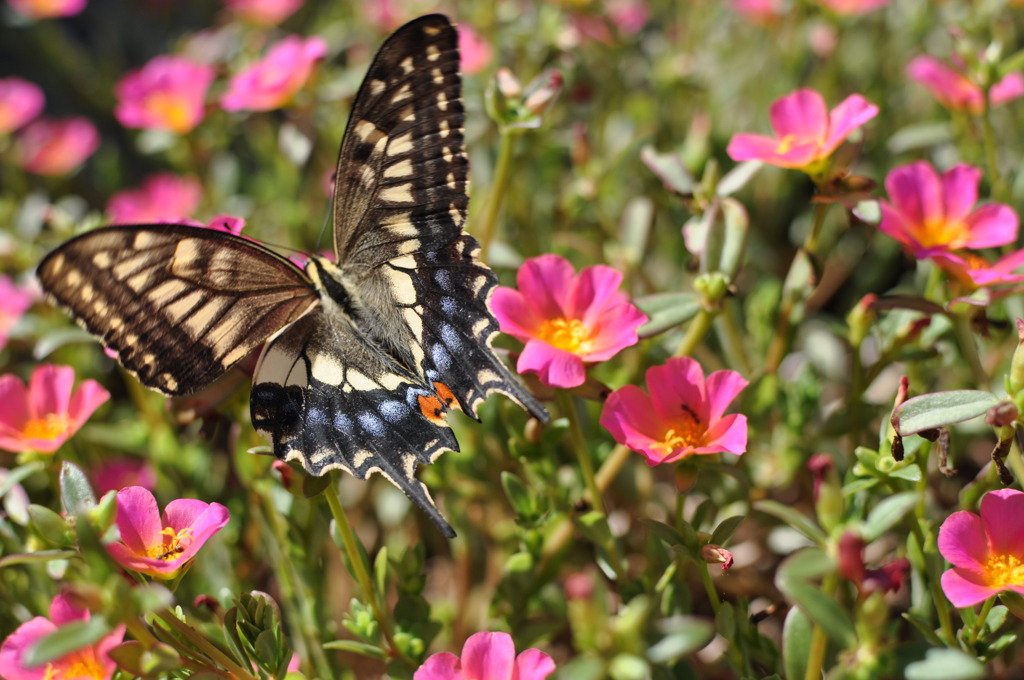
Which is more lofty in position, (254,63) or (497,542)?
(254,63)

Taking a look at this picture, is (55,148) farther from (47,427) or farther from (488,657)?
(488,657)

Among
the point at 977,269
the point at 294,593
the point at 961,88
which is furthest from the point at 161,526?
the point at 961,88

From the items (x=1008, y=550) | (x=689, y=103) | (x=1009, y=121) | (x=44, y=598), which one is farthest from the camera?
(x=689, y=103)

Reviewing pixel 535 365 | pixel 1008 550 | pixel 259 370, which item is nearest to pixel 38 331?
pixel 259 370

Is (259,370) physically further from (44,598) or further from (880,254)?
(880,254)

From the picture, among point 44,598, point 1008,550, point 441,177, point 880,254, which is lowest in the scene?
point 880,254
